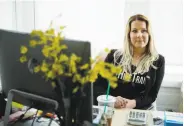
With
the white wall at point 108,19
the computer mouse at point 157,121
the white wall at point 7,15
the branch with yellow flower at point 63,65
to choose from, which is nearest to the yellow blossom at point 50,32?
the branch with yellow flower at point 63,65

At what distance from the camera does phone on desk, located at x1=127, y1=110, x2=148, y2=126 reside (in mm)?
1261

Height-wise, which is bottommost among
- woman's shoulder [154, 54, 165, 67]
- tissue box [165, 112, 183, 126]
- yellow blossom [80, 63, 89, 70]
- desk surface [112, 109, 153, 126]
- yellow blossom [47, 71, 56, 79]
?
desk surface [112, 109, 153, 126]

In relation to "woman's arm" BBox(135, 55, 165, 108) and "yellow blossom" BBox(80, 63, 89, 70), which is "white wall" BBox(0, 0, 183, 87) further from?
"yellow blossom" BBox(80, 63, 89, 70)

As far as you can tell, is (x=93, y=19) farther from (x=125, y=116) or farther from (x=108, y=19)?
(x=125, y=116)

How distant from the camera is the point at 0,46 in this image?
1.17 meters

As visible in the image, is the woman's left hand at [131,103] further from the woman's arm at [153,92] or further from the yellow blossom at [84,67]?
the yellow blossom at [84,67]

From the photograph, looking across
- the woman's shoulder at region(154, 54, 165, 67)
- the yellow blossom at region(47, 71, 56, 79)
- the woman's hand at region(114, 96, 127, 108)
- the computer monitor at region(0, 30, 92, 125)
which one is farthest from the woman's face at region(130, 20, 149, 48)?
the yellow blossom at region(47, 71, 56, 79)

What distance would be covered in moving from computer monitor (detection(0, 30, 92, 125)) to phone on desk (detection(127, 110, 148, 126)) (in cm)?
38

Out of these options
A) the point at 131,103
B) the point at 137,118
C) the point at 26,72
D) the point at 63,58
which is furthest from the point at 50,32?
the point at 131,103

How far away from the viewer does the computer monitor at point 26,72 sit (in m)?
0.90

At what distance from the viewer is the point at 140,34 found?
194 cm

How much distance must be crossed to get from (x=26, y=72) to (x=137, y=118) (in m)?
0.62

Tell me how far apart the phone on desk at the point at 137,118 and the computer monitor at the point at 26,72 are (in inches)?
14.9

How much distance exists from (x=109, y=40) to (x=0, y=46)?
1.56 m
